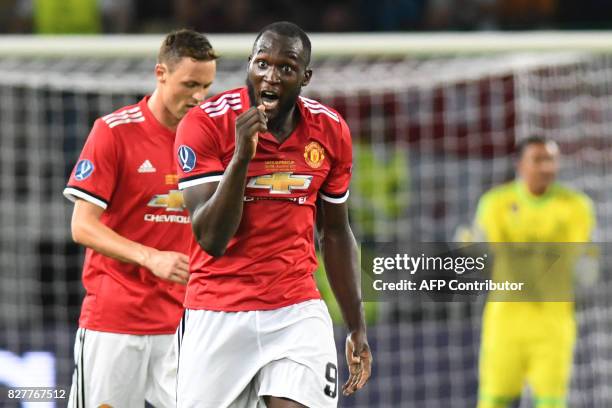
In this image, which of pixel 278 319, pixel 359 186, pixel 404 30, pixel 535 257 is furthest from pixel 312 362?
pixel 404 30

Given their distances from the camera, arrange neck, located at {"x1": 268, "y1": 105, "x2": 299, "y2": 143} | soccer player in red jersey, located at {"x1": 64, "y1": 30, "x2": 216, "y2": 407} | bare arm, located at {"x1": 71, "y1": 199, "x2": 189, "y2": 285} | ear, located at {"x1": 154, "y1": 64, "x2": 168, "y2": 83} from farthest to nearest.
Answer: ear, located at {"x1": 154, "y1": 64, "x2": 168, "y2": 83} < soccer player in red jersey, located at {"x1": 64, "y1": 30, "x2": 216, "y2": 407} < bare arm, located at {"x1": 71, "y1": 199, "x2": 189, "y2": 285} < neck, located at {"x1": 268, "y1": 105, "x2": 299, "y2": 143}

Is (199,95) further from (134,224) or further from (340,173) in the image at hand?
(340,173)

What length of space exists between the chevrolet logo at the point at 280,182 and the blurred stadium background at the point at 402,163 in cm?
406

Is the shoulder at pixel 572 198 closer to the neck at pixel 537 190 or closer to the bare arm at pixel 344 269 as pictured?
the neck at pixel 537 190

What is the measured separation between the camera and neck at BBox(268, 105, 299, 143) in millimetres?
3879

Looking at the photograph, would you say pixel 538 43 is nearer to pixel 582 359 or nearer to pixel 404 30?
pixel 582 359

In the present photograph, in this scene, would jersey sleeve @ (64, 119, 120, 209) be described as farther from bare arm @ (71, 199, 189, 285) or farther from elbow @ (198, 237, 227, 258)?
elbow @ (198, 237, 227, 258)

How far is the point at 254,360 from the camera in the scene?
12.4 feet

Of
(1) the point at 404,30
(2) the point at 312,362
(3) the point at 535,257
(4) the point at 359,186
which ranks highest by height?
(1) the point at 404,30

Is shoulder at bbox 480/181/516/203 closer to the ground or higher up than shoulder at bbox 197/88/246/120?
higher up

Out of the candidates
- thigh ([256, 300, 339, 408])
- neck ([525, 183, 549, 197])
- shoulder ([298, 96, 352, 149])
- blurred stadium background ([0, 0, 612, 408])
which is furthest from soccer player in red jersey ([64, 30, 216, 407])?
neck ([525, 183, 549, 197])

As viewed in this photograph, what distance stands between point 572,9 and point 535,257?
6.12 m

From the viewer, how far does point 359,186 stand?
9.41 meters

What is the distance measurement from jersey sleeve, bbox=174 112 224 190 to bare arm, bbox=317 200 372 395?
56 cm
